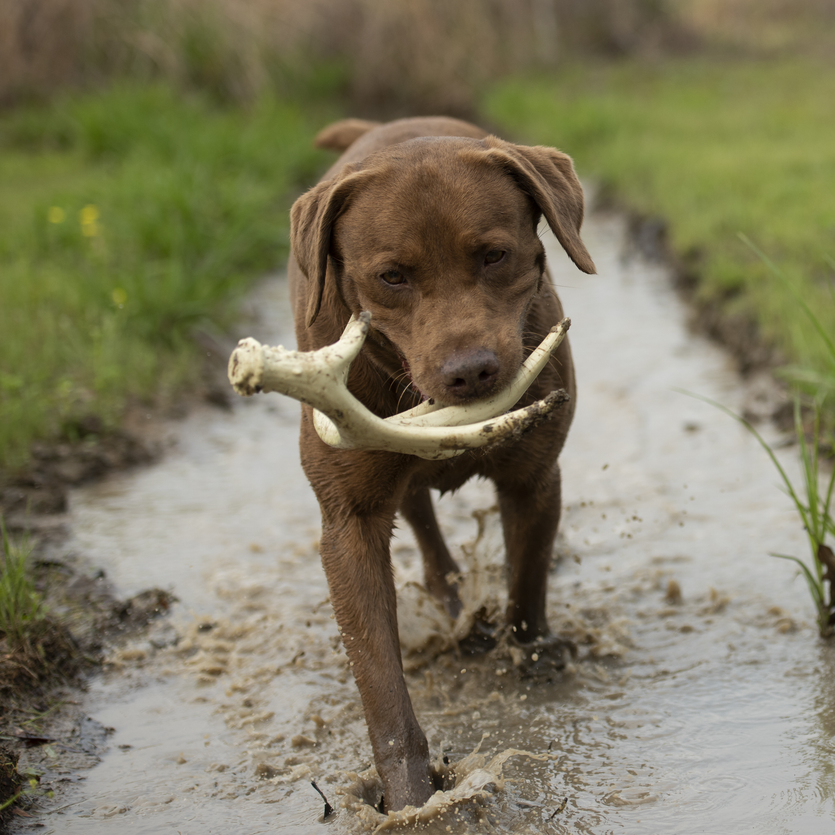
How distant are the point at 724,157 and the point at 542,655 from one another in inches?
298

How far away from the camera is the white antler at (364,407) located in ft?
7.72

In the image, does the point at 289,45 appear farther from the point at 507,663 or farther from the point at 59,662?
the point at 507,663

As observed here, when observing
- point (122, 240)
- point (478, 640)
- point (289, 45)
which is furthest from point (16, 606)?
point (289, 45)

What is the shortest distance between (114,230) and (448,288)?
5.41m

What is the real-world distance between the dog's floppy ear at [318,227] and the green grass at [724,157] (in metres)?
1.49

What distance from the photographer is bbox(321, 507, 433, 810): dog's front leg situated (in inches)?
114

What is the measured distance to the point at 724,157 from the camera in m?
10.2

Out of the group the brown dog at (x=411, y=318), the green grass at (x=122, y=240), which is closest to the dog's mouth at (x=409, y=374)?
the brown dog at (x=411, y=318)

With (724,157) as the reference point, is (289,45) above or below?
above

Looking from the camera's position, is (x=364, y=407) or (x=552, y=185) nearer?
(x=364, y=407)

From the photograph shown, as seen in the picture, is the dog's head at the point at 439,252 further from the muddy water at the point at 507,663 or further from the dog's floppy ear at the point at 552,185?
the muddy water at the point at 507,663

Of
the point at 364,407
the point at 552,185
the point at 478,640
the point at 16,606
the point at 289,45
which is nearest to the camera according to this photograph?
the point at 364,407

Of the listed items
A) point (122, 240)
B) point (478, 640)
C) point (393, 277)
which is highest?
point (393, 277)

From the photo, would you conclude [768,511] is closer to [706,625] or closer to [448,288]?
[706,625]
